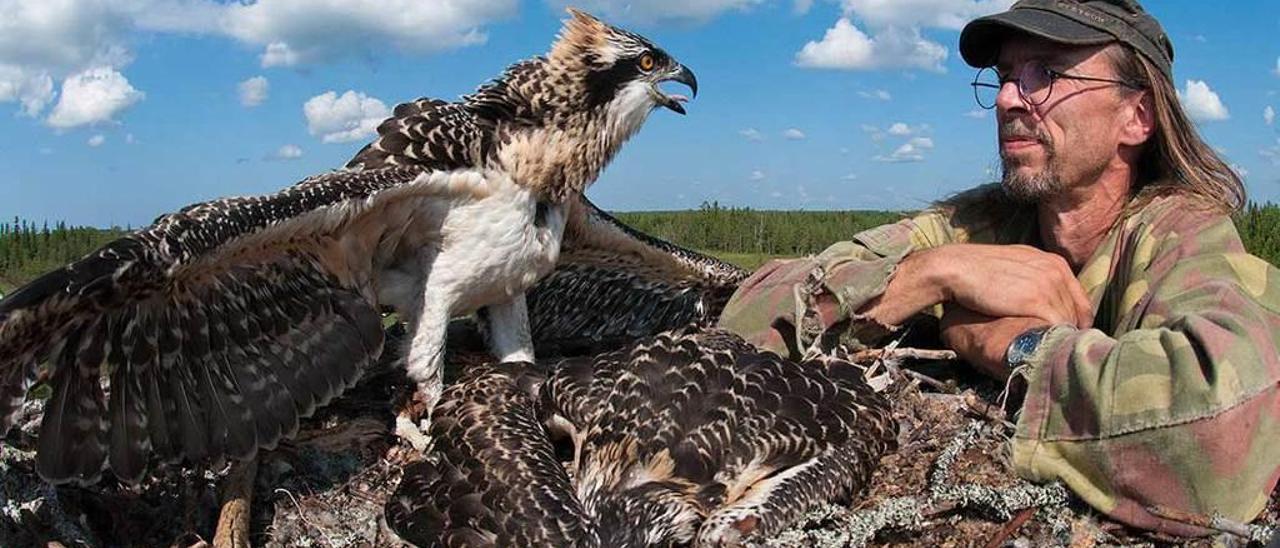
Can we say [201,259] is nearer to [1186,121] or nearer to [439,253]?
[439,253]

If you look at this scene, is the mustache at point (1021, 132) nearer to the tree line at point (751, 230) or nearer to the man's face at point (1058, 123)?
the man's face at point (1058, 123)

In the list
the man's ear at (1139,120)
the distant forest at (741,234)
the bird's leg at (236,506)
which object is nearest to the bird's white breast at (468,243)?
the bird's leg at (236,506)

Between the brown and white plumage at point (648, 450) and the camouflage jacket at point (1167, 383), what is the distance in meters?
0.69

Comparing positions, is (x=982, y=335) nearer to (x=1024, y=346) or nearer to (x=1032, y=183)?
(x=1024, y=346)

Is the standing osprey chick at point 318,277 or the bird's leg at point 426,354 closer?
the standing osprey chick at point 318,277

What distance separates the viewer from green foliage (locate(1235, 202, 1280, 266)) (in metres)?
34.3

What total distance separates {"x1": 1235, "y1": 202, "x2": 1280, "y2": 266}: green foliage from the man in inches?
1310

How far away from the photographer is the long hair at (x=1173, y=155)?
430 centimetres

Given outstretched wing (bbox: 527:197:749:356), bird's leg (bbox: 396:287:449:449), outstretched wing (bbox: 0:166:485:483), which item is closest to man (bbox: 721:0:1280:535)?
outstretched wing (bbox: 527:197:749:356)

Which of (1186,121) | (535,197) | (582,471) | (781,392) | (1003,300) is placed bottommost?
(582,471)

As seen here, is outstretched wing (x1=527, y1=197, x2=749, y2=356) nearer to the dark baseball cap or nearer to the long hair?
the dark baseball cap

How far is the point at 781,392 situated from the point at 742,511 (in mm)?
719

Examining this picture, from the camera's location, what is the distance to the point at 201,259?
3451 mm

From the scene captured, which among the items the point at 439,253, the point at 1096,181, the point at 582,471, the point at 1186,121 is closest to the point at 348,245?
the point at 439,253
